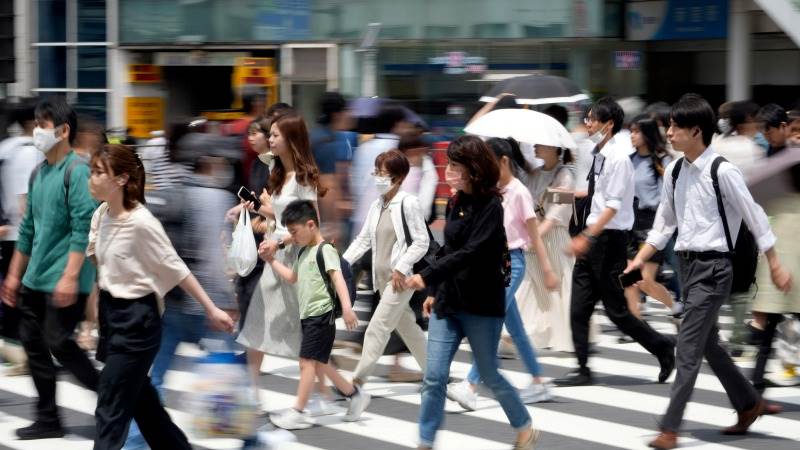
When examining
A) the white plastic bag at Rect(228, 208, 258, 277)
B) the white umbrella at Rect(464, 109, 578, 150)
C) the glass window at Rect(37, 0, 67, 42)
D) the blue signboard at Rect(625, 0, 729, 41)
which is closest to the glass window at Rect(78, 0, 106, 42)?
the glass window at Rect(37, 0, 67, 42)

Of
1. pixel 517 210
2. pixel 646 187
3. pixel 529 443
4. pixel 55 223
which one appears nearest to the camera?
pixel 529 443

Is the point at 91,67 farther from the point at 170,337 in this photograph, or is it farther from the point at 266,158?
the point at 170,337

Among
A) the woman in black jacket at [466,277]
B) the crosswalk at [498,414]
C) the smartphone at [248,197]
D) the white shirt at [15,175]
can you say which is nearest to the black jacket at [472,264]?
the woman in black jacket at [466,277]

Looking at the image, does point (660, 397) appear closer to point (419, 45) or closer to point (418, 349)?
point (418, 349)

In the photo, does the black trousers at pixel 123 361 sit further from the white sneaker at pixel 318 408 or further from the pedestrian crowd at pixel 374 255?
the white sneaker at pixel 318 408

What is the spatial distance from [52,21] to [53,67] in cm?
95

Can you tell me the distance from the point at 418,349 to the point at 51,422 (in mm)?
2331

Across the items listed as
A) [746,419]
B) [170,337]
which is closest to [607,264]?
[746,419]

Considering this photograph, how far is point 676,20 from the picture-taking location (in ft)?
71.6

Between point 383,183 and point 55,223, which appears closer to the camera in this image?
point 55,223

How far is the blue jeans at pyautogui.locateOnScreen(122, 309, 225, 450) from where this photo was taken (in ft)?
22.3

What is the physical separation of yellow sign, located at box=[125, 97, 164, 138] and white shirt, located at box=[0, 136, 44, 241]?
59.2ft

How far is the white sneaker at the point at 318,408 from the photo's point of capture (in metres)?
8.32

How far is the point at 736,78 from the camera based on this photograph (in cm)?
2094
